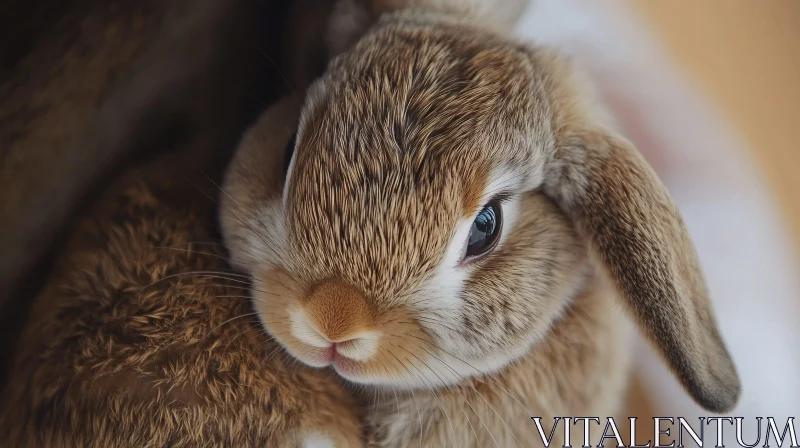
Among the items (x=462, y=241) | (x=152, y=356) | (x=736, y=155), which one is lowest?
(x=152, y=356)

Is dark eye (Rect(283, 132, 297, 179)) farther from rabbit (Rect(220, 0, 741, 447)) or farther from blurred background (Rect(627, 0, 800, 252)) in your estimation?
blurred background (Rect(627, 0, 800, 252))

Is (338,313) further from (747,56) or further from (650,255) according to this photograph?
(747,56)

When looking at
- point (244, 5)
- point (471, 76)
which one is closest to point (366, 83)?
point (471, 76)

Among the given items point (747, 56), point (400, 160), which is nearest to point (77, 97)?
point (400, 160)

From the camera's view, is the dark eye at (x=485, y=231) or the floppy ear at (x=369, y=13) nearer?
the dark eye at (x=485, y=231)

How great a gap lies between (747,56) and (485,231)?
0.35m

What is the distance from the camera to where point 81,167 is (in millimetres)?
594

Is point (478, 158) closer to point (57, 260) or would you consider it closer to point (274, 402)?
point (274, 402)

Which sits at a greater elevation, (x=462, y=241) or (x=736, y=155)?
(x=736, y=155)

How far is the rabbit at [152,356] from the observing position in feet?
1.76

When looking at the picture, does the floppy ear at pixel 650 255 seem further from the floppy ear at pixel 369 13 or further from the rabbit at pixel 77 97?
the rabbit at pixel 77 97

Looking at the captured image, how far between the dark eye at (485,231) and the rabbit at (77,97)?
319 mm

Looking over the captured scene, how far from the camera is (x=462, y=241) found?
1.79 ft

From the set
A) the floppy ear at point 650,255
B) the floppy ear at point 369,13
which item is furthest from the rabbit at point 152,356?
the floppy ear at point 650,255
